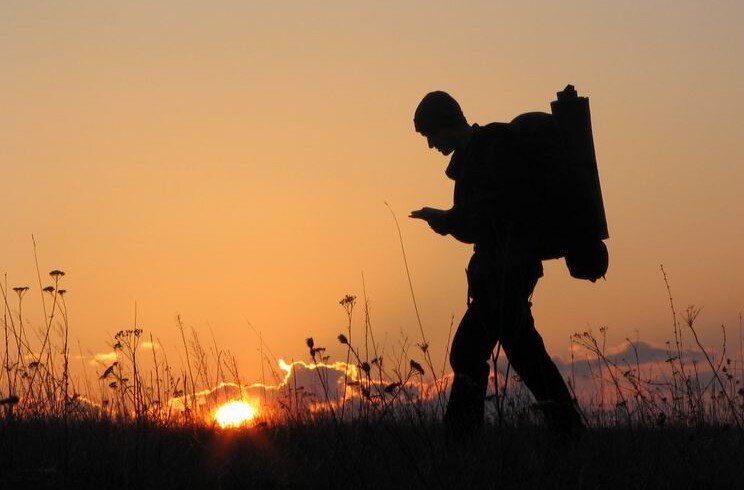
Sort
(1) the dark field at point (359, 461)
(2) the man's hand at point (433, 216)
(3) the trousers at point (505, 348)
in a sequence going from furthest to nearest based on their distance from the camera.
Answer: (3) the trousers at point (505, 348) < (2) the man's hand at point (433, 216) < (1) the dark field at point (359, 461)

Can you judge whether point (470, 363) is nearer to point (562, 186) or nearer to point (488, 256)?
point (488, 256)

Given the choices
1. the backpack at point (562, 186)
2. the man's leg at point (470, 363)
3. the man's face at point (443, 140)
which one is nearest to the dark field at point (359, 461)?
the man's leg at point (470, 363)

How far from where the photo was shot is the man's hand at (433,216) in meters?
5.18

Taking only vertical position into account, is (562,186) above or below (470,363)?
above

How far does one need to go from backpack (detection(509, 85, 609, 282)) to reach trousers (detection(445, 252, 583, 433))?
0.22 meters

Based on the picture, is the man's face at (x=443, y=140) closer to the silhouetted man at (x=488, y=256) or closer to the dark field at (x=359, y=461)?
the silhouetted man at (x=488, y=256)

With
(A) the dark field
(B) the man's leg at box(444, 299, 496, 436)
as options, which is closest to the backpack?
(B) the man's leg at box(444, 299, 496, 436)

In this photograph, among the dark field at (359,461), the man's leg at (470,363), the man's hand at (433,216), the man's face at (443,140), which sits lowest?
the dark field at (359,461)

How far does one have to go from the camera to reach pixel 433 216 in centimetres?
517

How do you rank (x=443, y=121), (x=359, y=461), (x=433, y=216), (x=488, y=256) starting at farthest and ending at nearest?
(x=443, y=121), (x=488, y=256), (x=433, y=216), (x=359, y=461)

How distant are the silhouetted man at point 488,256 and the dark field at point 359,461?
0.79ft

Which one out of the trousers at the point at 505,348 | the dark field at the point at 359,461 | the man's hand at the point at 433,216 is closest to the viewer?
the dark field at the point at 359,461

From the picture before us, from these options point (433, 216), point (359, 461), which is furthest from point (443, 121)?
point (359, 461)

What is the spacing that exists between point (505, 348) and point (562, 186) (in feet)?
3.09
